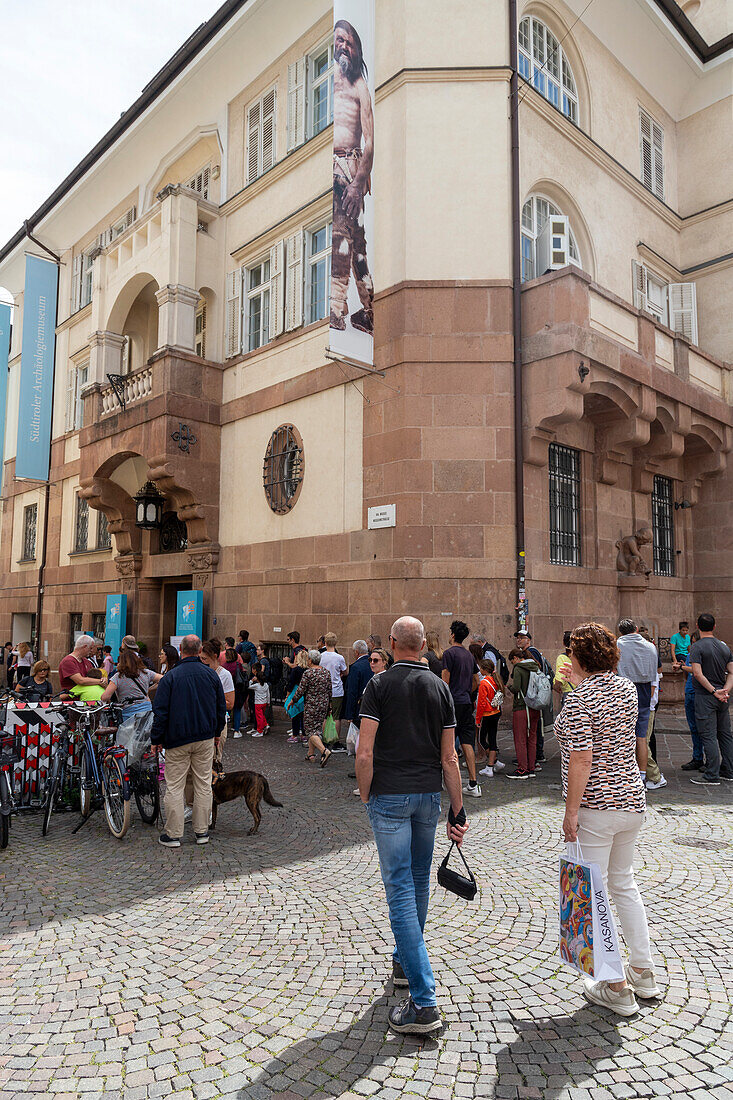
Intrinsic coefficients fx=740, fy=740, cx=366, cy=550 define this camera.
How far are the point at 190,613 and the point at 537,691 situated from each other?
362 inches

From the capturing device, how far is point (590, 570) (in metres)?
13.2

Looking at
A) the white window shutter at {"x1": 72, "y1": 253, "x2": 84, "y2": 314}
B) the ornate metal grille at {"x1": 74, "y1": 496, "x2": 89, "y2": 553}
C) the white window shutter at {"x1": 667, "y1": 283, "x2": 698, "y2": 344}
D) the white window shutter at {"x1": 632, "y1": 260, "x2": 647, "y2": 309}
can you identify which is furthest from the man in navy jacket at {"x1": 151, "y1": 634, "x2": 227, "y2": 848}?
the white window shutter at {"x1": 72, "y1": 253, "x2": 84, "y2": 314}

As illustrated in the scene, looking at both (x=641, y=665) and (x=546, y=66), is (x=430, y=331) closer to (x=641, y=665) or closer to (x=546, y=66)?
(x=546, y=66)

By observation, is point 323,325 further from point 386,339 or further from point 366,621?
point 366,621

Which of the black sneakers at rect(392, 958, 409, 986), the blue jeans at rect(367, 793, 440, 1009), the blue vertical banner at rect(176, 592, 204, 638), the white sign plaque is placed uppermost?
the white sign plaque

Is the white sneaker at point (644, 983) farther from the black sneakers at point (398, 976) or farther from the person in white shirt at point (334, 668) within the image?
the person in white shirt at point (334, 668)

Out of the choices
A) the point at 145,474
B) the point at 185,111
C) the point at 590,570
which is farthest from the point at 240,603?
the point at 185,111

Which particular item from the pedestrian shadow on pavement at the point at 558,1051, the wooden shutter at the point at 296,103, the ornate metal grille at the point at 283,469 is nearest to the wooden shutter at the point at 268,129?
the wooden shutter at the point at 296,103

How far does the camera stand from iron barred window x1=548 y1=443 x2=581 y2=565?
12.8 metres

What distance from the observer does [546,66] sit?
1384cm

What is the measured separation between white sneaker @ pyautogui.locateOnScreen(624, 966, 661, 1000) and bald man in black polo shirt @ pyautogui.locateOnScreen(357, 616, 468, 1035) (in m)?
0.98

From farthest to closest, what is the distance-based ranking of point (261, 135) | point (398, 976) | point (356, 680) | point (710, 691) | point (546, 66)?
point (261, 135) < point (546, 66) < point (356, 680) < point (710, 691) < point (398, 976)

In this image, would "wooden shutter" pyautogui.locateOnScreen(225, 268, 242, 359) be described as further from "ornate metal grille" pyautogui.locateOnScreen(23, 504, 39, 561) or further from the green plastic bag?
"ornate metal grille" pyautogui.locateOnScreen(23, 504, 39, 561)

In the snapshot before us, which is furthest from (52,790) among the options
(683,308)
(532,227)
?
(683,308)
